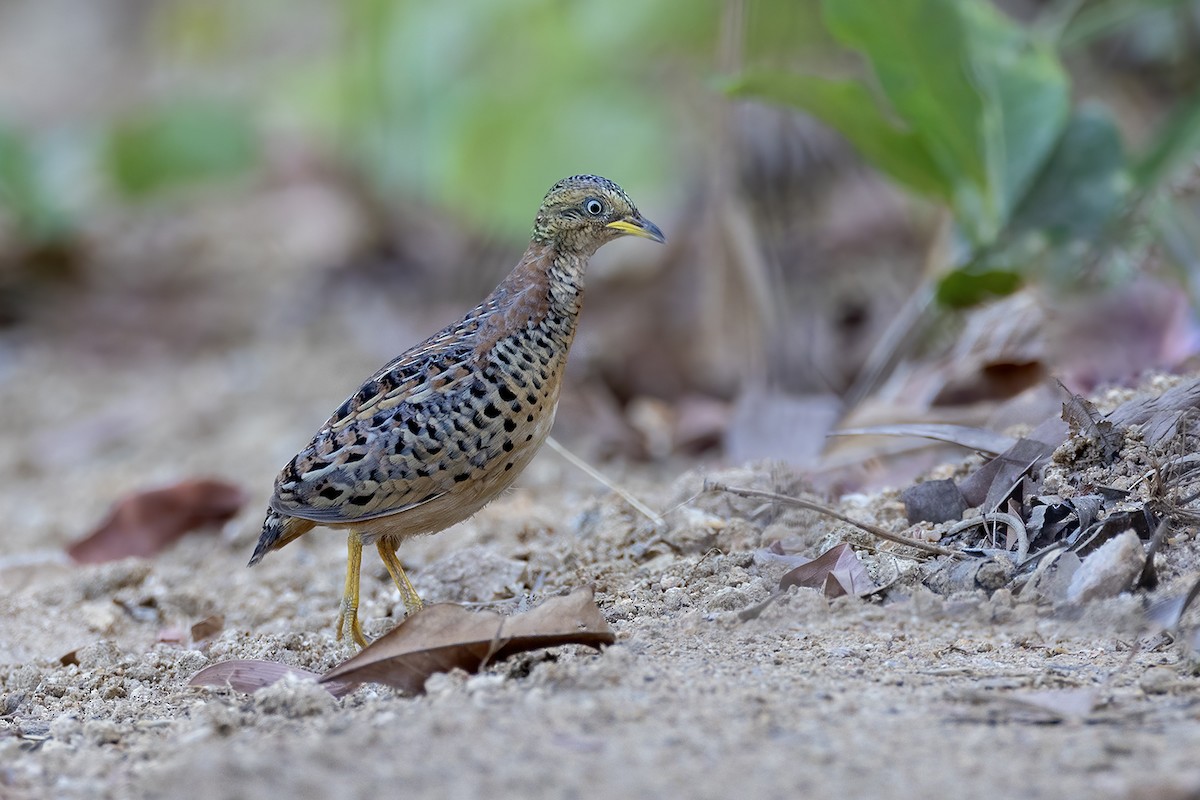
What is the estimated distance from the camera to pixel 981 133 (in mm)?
5305

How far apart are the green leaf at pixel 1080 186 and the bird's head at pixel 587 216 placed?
7.22ft

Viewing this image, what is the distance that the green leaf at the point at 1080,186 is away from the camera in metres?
5.43

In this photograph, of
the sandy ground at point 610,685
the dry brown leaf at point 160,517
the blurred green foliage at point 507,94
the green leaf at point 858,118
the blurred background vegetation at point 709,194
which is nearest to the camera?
the sandy ground at point 610,685

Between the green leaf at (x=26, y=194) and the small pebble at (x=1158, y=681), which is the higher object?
the green leaf at (x=26, y=194)

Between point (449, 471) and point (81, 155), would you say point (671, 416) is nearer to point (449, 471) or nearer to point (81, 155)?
point (449, 471)

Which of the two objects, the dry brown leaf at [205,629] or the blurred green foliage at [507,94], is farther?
the blurred green foliage at [507,94]

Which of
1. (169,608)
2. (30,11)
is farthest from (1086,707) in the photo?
(30,11)

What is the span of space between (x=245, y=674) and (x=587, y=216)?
1.51 meters

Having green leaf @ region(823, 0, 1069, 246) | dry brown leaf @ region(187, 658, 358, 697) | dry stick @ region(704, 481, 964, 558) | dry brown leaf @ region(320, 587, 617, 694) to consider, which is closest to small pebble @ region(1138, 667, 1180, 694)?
dry stick @ region(704, 481, 964, 558)

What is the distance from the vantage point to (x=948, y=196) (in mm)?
5547

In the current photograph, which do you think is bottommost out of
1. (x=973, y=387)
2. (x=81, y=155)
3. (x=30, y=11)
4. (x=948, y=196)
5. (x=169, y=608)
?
(x=169, y=608)

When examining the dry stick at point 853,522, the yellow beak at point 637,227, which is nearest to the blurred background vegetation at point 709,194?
the yellow beak at point 637,227

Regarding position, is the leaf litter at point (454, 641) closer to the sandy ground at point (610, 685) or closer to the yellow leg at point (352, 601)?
the sandy ground at point (610, 685)

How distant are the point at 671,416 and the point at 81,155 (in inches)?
218
